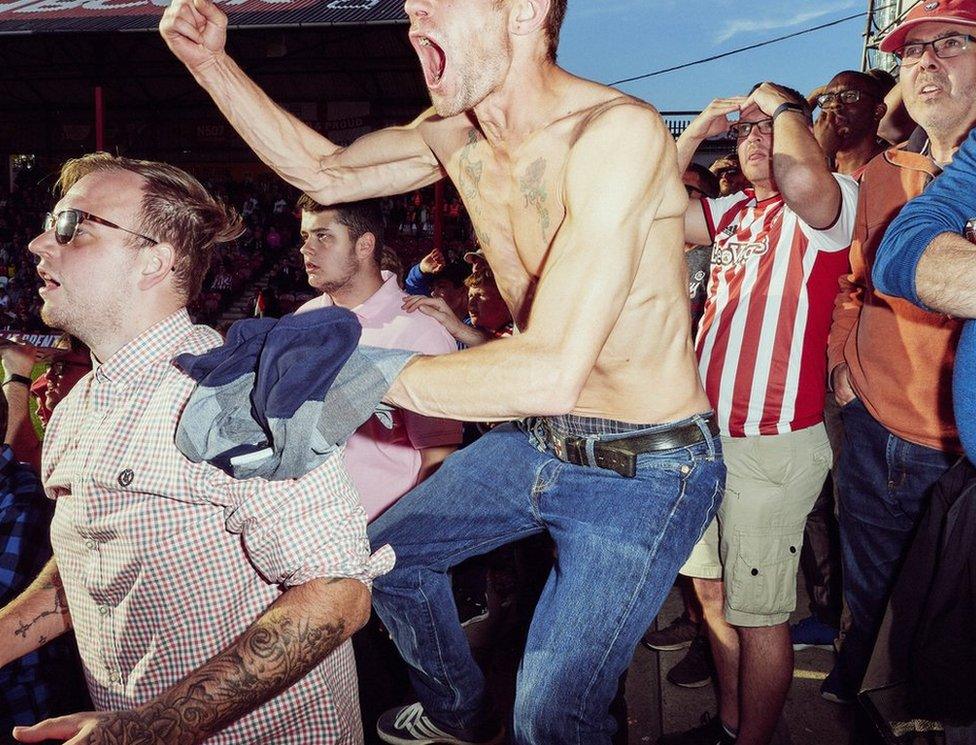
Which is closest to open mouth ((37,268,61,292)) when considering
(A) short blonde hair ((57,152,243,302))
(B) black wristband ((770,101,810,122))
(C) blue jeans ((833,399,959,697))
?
(A) short blonde hair ((57,152,243,302))

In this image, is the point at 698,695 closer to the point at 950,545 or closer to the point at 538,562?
the point at 538,562

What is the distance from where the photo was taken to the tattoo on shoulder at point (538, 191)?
6.59ft

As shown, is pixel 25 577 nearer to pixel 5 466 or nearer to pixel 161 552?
pixel 5 466

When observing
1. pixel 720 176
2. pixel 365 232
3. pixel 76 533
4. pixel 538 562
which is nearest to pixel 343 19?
pixel 720 176

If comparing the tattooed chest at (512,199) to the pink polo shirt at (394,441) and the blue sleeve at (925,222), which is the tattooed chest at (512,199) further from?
the pink polo shirt at (394,441)

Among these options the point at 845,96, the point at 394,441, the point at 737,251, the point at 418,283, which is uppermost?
the point at 845,96

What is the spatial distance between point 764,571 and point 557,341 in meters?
1.71

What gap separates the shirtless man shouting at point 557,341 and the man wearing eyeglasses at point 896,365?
1.06m

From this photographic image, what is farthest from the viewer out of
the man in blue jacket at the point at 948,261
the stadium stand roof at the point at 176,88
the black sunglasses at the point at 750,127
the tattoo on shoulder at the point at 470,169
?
the stadium stand roof at the point at 176,88

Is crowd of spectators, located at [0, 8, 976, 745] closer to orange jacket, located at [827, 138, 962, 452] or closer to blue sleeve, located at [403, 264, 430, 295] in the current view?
orange jacket, located at [827, 138, 962, 452]

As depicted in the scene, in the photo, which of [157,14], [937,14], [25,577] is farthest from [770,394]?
[157,14]

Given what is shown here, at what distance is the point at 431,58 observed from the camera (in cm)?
198

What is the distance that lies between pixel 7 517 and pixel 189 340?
1.19 meters

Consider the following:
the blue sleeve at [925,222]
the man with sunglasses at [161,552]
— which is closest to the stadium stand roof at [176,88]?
the man with sunglasses at [161,552]
